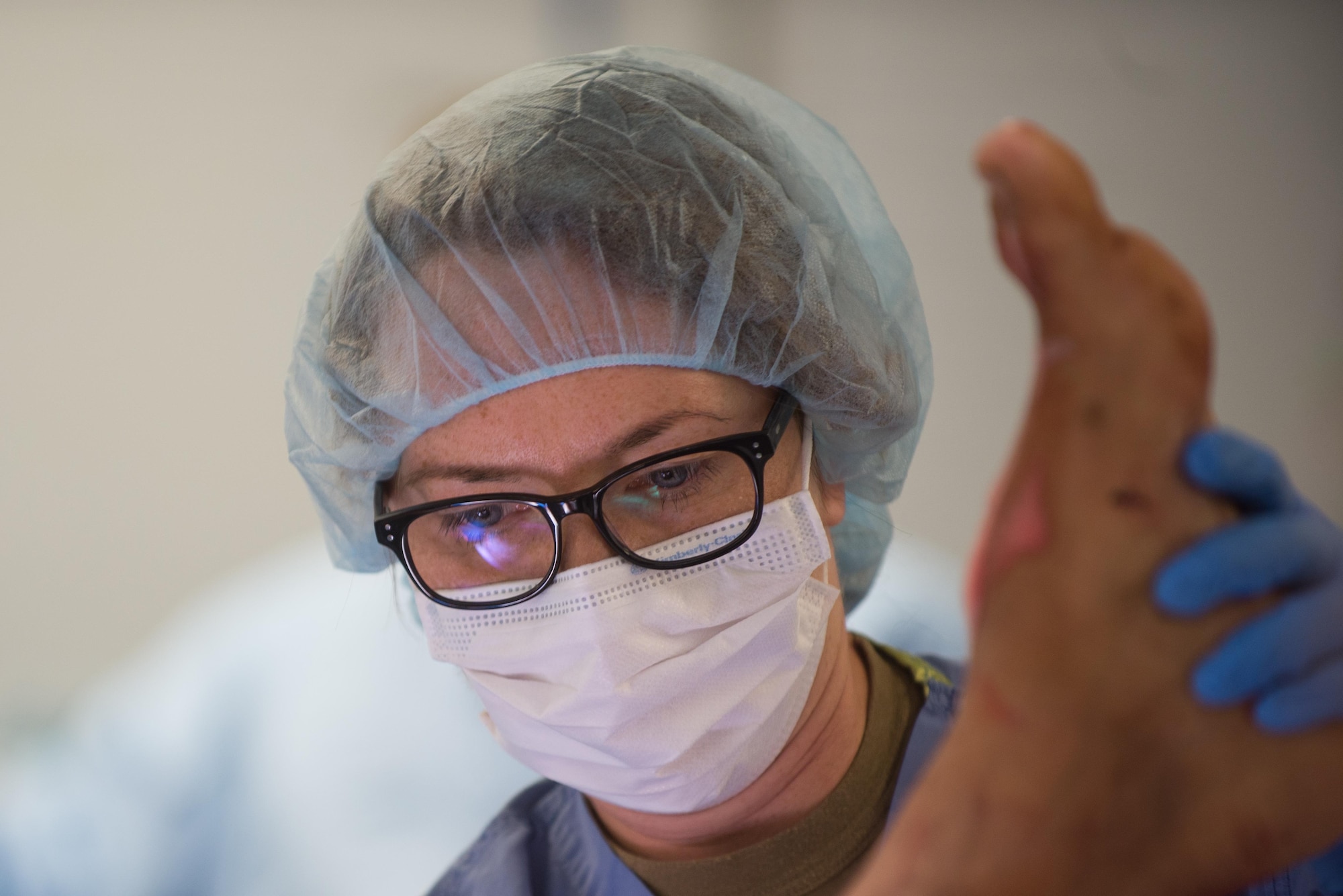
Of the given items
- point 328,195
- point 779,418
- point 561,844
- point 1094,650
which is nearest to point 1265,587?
point 1094,650

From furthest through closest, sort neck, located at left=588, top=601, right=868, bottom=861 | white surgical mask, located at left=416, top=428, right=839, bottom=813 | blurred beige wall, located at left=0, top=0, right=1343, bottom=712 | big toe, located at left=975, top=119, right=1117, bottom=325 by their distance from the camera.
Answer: blurred beige wall, located at left=0, top=0, right=1343, bottom=712 < neck, located at left=588, top=601, right=868, bottom=861 < white surgical mask, located at left=416, top=428, right=839, bottom=813 < big toe, located at left=975, top=119, right=1117, bottom=325

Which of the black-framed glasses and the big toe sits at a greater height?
the big toe

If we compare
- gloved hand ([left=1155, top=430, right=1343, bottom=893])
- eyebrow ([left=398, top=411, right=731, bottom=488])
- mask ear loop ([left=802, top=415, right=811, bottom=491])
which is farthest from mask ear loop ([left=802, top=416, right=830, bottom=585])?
gloved hand ([left=1155, top=430, right=1343, bottom=893])

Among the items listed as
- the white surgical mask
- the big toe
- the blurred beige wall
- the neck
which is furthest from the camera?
the blurred beige wall

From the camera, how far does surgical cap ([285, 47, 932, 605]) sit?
965 mm

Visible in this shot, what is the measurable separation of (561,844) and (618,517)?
1.86 ft

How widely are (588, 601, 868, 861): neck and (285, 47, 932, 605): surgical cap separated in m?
0.27

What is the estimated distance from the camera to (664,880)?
1.13 metres

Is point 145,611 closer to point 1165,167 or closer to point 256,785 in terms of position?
point 256,785

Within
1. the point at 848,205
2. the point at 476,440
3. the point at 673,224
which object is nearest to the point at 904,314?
the point at 848,205

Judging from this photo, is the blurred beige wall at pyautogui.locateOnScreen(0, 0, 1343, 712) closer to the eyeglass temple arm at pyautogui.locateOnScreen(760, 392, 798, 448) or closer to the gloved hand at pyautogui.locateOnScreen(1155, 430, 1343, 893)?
the eyeglass temple arm at pyautogui.locateOnScreen(760, 392, 798, 448)

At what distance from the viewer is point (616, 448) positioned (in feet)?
3.17

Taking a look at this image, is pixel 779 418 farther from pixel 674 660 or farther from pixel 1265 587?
pixel 1265 587

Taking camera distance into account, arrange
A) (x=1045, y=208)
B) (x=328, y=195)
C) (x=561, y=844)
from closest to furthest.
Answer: (x=1045, y=208), (x=561, y=844), (x=328, y=195)
